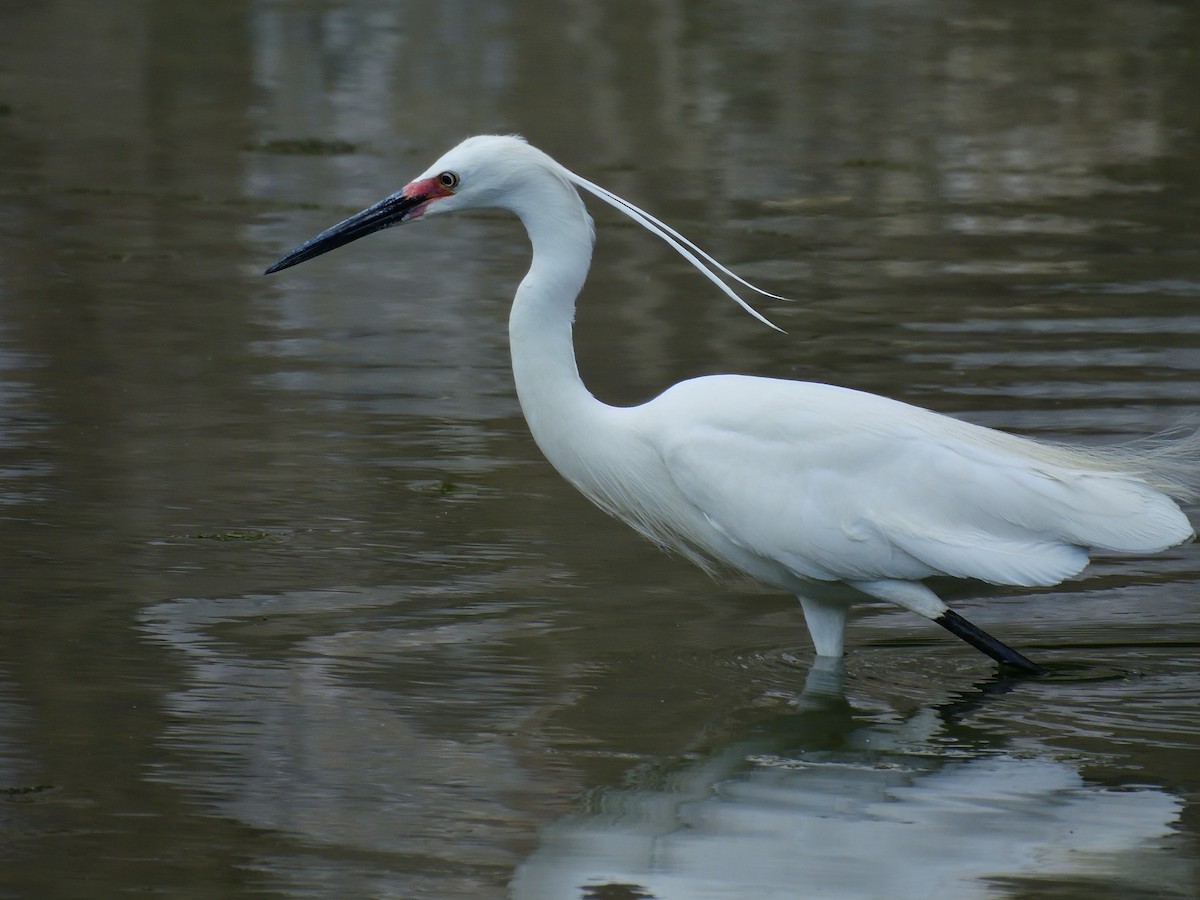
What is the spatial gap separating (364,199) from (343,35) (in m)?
7.00

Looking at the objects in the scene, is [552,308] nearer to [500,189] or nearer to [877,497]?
[500,189]

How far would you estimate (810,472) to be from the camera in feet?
15.3

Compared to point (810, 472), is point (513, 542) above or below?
below

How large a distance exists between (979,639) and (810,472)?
0.56 metres

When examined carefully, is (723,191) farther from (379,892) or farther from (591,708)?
(379,892)

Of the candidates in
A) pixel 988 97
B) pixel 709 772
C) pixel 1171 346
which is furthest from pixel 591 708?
pixel 988 97

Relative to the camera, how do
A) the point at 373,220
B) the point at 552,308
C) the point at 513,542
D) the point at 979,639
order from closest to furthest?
1. the point at 979,639
2. the point at 552,308
3. the point at 373,220
4. the point at 513,542

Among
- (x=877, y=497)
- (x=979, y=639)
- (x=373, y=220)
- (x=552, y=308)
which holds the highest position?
(x=373, y=220)

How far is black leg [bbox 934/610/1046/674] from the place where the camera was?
465 cm

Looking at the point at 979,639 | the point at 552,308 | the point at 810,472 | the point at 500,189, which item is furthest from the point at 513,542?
the point at 979,639

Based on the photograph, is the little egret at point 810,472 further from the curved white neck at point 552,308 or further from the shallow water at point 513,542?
the shallow water at point 513,542

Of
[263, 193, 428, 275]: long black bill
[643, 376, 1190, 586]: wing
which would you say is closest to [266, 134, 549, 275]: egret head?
[263, 193, 428, 275]: long black bill

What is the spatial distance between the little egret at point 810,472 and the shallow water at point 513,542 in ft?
1.13

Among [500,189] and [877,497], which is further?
[500,189]
